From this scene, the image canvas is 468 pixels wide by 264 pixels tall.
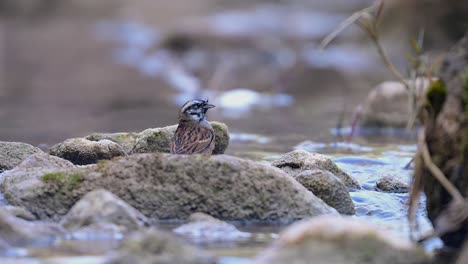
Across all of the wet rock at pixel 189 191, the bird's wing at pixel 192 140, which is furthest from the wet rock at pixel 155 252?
the bird's wing at pixel 192 140

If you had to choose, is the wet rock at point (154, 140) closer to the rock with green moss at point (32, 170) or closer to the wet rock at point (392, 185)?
the rock with green moss at point (32, 170)

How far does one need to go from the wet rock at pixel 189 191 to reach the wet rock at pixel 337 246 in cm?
175

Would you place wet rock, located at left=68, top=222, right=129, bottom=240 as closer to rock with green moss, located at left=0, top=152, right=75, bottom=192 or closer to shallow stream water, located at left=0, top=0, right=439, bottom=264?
shallow stream water, located at left=0, top=0, right=439, bottom=264

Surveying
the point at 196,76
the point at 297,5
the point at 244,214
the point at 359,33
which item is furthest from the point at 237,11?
the point at 244,214

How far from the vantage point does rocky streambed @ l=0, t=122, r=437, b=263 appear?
5.14m

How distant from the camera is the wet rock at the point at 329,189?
7.48m

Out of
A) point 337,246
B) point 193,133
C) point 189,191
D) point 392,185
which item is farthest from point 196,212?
point 392,185

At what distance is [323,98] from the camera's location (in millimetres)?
19234

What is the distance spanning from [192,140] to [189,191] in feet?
6.43

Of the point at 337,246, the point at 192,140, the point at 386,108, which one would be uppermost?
the point at 386,108

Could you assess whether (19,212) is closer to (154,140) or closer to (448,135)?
(154,140)

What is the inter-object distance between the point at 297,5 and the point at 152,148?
23505 millimetres

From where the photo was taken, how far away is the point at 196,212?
22.4 ft

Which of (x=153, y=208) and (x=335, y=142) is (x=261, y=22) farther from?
(x=153, y=208)
